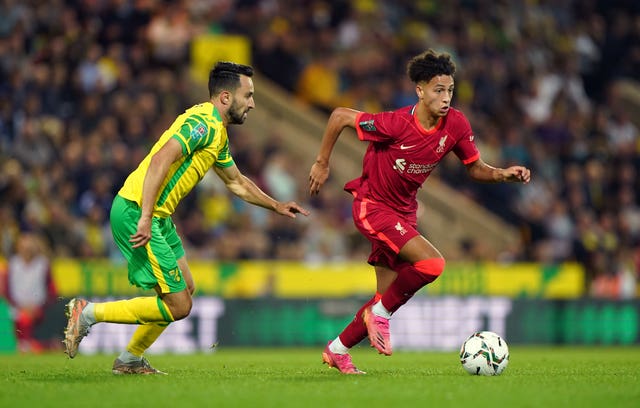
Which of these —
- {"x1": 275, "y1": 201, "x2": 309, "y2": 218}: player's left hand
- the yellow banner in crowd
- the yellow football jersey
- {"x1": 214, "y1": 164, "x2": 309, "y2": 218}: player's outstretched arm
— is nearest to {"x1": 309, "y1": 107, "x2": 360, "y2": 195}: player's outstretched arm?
{"x1": 275, "y1": 201, "x2": 309, "y2": 218}: player's left hand

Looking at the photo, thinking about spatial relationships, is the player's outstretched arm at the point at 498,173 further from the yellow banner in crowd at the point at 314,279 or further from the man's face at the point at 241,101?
the yellow banner in crowd at the point at 314,279

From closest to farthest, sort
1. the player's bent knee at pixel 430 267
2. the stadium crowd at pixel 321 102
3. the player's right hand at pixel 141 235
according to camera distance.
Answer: the player's right hand at pixel 141 235 < the player's bent knee at pixel 430 267 < the stadium crowd at pixel 321 102

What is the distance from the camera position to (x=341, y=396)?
24.5ft

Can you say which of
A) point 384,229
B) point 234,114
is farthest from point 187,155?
point 384,229

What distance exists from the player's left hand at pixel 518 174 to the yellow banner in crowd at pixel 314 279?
7.46 meters

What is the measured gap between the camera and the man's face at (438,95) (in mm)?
9094

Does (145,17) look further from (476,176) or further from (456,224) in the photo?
(476,176)

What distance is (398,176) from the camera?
30.3 feet

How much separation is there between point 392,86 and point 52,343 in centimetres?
767

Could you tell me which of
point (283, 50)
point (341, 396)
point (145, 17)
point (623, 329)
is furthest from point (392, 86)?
point (341, 396)

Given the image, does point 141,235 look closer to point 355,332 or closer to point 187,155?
point 187,155

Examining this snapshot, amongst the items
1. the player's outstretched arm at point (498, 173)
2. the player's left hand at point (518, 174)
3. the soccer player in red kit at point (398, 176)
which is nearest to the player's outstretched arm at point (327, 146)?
the soccer player in red kit at point (398, 176)

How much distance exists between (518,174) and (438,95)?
0.88m

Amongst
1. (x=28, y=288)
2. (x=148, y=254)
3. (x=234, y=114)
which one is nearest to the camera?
(x=148, y=254)
